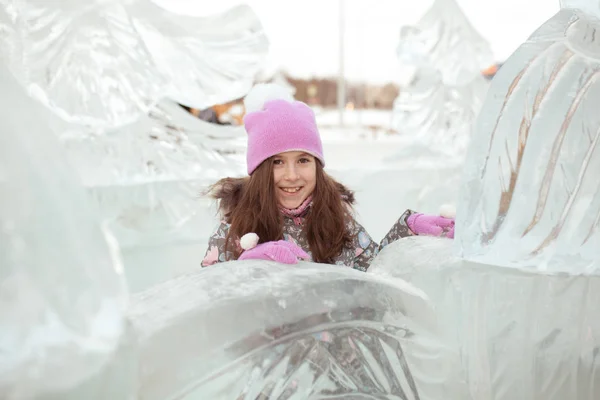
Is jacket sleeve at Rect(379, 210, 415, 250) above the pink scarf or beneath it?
beneath

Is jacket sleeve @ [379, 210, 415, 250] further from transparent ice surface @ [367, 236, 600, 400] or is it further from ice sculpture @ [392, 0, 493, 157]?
ice sculpture @ [392, 0, 493, 157]

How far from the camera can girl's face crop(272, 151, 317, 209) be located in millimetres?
1153

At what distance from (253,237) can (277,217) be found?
0.28 meters

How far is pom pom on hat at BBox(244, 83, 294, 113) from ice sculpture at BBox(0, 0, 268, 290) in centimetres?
47

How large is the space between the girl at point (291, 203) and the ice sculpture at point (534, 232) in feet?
1.00

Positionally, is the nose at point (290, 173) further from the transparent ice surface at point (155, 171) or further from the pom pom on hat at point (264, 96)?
the transparent ice surface at point (155, 171)

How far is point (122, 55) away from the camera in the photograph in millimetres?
1582

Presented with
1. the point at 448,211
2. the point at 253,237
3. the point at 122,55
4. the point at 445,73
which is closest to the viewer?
the point at 253,237

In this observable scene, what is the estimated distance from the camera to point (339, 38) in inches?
191

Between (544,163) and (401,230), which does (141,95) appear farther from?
(544,163)

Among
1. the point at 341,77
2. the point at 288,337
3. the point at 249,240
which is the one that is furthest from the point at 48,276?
the point at 341,77

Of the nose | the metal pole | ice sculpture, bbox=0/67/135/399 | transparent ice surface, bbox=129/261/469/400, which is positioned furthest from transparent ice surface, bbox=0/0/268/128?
the metal pole

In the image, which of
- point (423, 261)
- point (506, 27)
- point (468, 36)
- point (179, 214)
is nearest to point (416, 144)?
point (468, 36)

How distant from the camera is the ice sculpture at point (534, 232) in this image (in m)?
0.72
